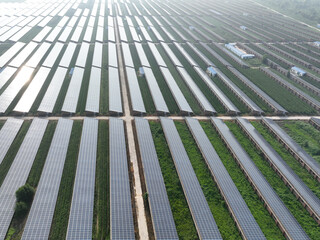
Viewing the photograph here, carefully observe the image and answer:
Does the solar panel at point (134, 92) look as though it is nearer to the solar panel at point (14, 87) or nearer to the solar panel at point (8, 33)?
the solar panel at point (14, 87)

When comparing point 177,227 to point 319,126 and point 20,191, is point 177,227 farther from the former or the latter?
point 319,126

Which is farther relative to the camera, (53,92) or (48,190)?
(53,92)

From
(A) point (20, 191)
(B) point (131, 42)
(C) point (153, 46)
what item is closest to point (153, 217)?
(A) point (20, 191)

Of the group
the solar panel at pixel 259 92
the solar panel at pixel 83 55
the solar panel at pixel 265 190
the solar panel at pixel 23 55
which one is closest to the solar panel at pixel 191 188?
the solar panel at pixel 265 190

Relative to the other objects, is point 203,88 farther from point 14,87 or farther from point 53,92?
point 14,87

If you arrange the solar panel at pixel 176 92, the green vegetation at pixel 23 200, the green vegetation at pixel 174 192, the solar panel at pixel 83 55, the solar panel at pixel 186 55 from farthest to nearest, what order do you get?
1. the solar panel at pixel 186 55
2. the solar panel at pixel 83 55
3. the solar panel at pixel 176 92
4. the green vegetation at pixel 174 192
5. the green vegetation at pixel 23 200

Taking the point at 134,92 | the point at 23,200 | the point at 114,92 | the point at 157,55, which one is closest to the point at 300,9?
the point at 157,55
